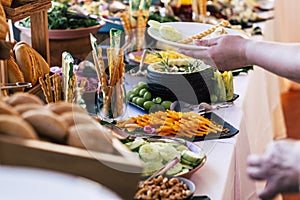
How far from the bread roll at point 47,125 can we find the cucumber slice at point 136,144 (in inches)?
22.1

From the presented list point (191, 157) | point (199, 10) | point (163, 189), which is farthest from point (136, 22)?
point (163, 189)

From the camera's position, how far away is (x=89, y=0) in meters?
3.32

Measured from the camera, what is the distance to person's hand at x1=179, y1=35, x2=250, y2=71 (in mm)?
1609

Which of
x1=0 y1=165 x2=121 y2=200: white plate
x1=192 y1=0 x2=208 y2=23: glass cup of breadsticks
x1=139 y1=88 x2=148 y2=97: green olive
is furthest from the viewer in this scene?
x1=192 y1=0 x2=208 y2=23: glass cup of breadsticks

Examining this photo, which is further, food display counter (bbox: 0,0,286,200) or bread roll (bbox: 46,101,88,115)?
bread roll (bbox: 46,101,88,115)

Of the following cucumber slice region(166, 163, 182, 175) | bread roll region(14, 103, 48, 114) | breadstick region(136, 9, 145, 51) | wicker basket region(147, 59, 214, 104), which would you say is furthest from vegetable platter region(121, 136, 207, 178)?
breadstick region(136, 9, 145, 51)

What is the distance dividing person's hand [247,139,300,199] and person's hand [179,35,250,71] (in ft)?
2.18

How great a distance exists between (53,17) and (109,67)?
30.6 inches

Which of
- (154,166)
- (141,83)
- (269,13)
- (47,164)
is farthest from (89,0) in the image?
(47,164)

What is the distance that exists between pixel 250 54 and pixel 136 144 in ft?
1.27

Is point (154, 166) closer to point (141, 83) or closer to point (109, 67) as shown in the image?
point (109, 67)

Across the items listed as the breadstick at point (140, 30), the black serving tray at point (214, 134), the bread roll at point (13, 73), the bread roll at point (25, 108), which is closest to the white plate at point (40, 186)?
the bread roll at point (25, 108)

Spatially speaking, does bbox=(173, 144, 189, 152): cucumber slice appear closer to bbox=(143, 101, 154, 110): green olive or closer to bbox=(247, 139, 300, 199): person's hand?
bbox=(143, 101, 154, 110): green olive

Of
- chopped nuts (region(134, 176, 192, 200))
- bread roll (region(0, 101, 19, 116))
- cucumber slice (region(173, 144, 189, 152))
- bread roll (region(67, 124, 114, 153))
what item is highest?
bread roll (region(0, 101, 19, 116))
